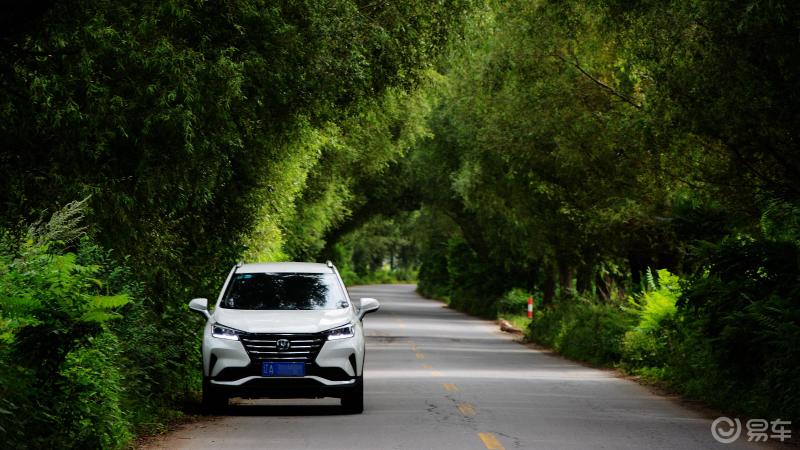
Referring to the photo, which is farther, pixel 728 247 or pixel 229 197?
pixel 229 197

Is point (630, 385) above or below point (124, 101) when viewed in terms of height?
below

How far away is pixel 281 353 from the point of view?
14.4 meters

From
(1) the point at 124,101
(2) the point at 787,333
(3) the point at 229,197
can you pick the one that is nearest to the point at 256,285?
(1) the point at 124,101

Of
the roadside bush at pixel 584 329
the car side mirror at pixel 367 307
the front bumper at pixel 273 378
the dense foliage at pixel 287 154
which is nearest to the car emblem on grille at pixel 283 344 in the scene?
the front bumper at pixel 273 378

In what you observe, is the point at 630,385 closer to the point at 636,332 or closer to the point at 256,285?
the point at 636,332

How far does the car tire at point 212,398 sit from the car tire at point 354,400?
1.47m

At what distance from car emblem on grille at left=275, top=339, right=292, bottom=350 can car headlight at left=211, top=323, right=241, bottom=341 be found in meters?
0.49

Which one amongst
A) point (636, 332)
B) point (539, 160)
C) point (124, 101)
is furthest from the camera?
point (539, 160)

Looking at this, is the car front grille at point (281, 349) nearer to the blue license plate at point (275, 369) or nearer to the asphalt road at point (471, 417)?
the blue license plate at point (275, 369)

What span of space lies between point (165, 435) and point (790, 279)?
28.0 ft

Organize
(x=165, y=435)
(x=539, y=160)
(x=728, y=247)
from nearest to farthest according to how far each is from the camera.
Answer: (x=165, y=435) → (x=728, y=247) → (x=539, y=160)

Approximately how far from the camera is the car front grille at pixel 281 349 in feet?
47.2

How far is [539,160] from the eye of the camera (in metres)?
29.8

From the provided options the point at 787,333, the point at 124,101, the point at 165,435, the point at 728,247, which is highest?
the point at 124,101
